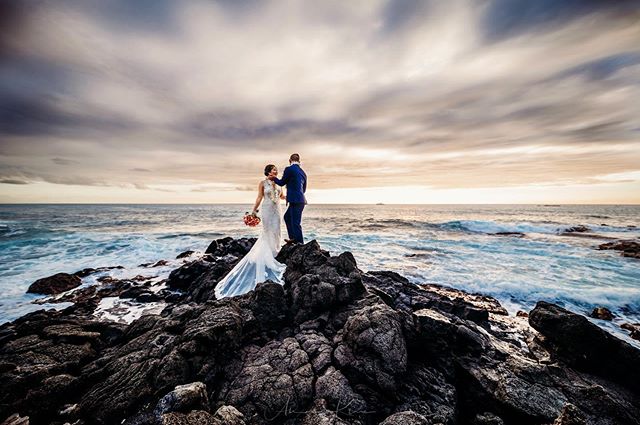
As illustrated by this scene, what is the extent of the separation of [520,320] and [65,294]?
17.6 metres

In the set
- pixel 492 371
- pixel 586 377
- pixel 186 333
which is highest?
pixel 186 333

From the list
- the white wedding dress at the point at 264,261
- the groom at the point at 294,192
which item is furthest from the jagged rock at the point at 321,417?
the groom at the point at 294,192

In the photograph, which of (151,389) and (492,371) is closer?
(151,389)

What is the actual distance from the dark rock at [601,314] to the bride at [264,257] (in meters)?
11.2

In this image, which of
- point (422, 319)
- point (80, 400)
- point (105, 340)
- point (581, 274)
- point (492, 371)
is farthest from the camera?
point (581, 274)

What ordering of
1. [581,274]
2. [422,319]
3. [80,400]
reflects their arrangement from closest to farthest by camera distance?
1. [80,400]
2. [422,319]
3. [581,274]

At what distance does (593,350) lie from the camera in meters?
4.84

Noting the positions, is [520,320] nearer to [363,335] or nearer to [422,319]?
[422,319]

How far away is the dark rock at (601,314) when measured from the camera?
920 centimetres

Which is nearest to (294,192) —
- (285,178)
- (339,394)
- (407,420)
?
(285,178)

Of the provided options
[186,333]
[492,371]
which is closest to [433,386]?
[492,371]

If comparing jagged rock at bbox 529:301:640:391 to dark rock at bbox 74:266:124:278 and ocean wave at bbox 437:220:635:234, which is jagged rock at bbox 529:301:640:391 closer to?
dark rock at bbox 74:266:124:278

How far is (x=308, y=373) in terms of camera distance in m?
4.06

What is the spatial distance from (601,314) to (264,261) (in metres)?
12.0
